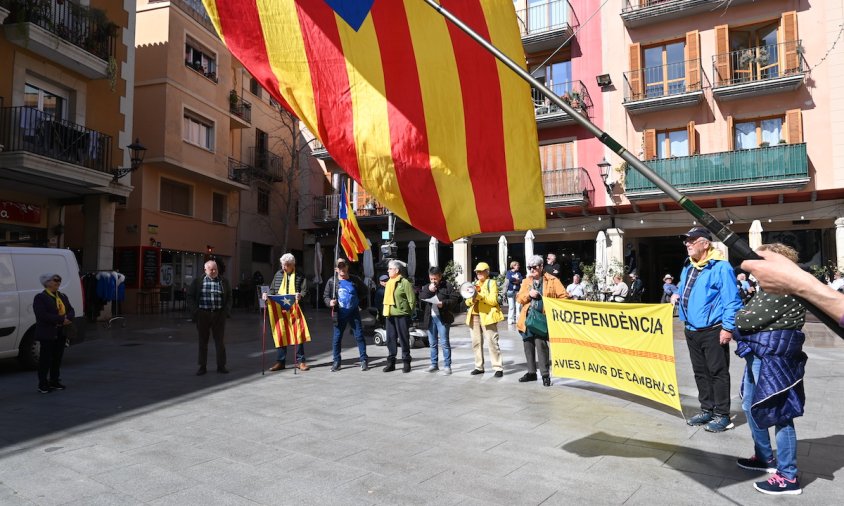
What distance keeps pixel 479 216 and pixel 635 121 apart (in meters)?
20.9

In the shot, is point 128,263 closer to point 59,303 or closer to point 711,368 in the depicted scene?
point 59,303

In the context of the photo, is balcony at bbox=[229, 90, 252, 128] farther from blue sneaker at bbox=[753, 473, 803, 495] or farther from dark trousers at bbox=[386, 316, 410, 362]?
blue sneaker at bbox=[753, 473, 803, 495]

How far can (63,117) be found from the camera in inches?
660

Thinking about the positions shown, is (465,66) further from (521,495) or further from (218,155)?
(218,155)

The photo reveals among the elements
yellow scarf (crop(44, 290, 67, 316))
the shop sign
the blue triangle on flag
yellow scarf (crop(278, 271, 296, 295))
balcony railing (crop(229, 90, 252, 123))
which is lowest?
yellow scarf (crop(44, 290, 67, 316))

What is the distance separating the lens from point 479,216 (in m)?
3.19

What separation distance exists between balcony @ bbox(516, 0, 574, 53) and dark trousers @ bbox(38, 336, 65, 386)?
67.0 feet

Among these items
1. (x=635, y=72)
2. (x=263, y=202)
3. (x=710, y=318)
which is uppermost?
(x=635, y=72)

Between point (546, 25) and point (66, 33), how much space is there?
57.4 ft

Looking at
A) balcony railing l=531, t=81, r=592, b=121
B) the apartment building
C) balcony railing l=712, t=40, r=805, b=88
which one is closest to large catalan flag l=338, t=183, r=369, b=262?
the apartment building

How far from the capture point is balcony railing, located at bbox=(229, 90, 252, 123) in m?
26.4

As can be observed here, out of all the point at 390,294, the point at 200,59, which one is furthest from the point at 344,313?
the point at 200,59

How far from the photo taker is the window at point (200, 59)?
23984mm

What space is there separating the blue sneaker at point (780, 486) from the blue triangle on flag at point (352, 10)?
390 cm
